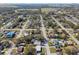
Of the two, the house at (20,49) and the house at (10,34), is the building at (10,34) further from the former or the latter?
the house at (20,49)

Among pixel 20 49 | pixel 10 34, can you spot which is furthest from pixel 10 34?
pixel 20 49

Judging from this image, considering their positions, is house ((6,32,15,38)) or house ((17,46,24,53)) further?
house ((6,32,15,38))

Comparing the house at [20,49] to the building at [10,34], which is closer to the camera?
the house at [20,49]

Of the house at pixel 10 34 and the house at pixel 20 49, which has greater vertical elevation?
the house at pixel 10 34

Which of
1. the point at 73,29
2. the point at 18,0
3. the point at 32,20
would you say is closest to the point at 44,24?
the point at 32,20

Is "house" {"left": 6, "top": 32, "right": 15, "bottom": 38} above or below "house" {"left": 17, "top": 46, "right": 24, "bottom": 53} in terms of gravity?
above

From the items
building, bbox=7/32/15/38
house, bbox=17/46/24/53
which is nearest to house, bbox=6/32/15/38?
building, bbox=7/32/15/38

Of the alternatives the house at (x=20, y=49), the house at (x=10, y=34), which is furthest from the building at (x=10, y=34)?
the house at (x=20, y=49)

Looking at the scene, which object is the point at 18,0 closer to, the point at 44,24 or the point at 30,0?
the point at 30,0

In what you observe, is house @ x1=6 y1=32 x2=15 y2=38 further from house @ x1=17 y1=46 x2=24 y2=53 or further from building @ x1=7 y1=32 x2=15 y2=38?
house @ x1=17 y1=46 x2=24 y2=53

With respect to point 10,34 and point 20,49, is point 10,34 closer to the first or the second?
point 10,34

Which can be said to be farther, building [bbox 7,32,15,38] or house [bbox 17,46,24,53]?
building [bbox 7,32,15,38]

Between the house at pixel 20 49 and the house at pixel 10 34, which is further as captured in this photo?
the house at pixel 10 34
